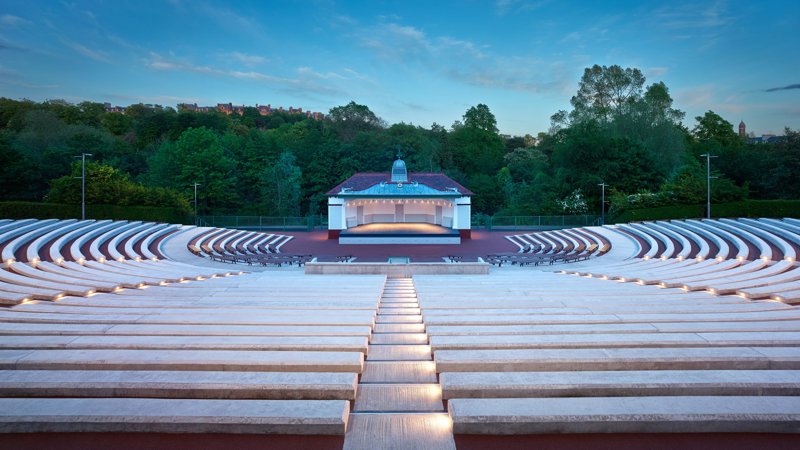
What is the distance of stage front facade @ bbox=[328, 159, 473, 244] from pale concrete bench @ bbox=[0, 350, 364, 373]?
29.0m

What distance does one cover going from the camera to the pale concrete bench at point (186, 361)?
189 inches

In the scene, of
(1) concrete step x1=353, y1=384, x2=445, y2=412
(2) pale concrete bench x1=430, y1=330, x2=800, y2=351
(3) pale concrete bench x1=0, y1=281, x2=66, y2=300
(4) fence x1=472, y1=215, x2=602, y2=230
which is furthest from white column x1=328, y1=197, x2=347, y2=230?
(1) concrete step x1=353, y1=384, x2=445, y2=412

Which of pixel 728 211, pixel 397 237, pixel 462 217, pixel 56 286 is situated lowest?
pixel 56 286

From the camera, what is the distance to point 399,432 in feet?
12.6

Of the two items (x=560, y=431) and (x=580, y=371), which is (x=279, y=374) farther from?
(x=580, y=371)

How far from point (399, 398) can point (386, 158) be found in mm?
52494

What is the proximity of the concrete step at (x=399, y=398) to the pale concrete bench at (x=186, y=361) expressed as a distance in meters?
0.33

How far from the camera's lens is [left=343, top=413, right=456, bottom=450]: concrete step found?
3.64 m

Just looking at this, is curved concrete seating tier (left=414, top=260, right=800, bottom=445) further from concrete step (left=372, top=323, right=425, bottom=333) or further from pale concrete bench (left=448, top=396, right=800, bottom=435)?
concrete step (left=372, top=323, right=425, bottom=333)

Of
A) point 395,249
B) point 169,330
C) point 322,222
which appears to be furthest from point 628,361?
point 322,222

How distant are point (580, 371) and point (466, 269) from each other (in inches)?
511

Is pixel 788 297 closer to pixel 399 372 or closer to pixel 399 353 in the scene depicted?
pixel 399 353

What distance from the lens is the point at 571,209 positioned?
47.2m

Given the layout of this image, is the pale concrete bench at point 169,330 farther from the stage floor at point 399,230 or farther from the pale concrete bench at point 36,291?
the stage floor at point 399,230
